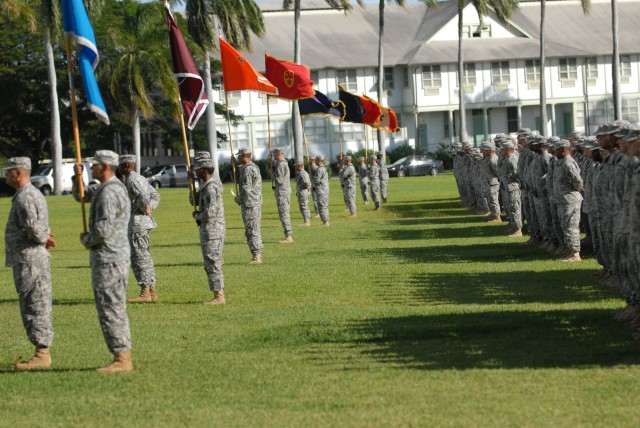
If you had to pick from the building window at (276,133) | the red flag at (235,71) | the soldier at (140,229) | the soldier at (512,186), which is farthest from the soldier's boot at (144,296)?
the building window at (276,133)

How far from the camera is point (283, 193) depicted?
26.6 m

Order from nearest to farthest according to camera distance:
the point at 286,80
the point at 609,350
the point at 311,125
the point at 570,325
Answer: the point at 609,350
the point at 570,325
the point at 286,80
the point at 311,125

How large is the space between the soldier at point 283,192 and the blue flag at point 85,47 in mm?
13378

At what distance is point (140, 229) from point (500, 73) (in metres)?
68.1

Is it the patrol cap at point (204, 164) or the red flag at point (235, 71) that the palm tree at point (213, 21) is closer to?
the red flag at point (235, 71)

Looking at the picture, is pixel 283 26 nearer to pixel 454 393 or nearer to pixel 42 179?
pixel 42 179

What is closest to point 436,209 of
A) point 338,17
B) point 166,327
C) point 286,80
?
point 286,80

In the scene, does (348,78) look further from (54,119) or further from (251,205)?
(251,205)

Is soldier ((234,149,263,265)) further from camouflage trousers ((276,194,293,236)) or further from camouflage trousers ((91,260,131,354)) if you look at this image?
camouflage trousers ((91,260,131,354))

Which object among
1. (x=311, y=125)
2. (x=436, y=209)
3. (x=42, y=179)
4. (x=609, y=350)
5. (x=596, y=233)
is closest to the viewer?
(x=609, y=350)

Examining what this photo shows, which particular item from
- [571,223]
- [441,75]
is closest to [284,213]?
[571,223]

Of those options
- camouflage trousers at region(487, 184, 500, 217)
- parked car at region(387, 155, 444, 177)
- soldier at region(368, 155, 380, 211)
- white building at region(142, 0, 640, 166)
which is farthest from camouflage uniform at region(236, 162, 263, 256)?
white building at region(142, 0, 640, 166)

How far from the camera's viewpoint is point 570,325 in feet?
40.5

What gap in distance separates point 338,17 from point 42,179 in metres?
30.2
